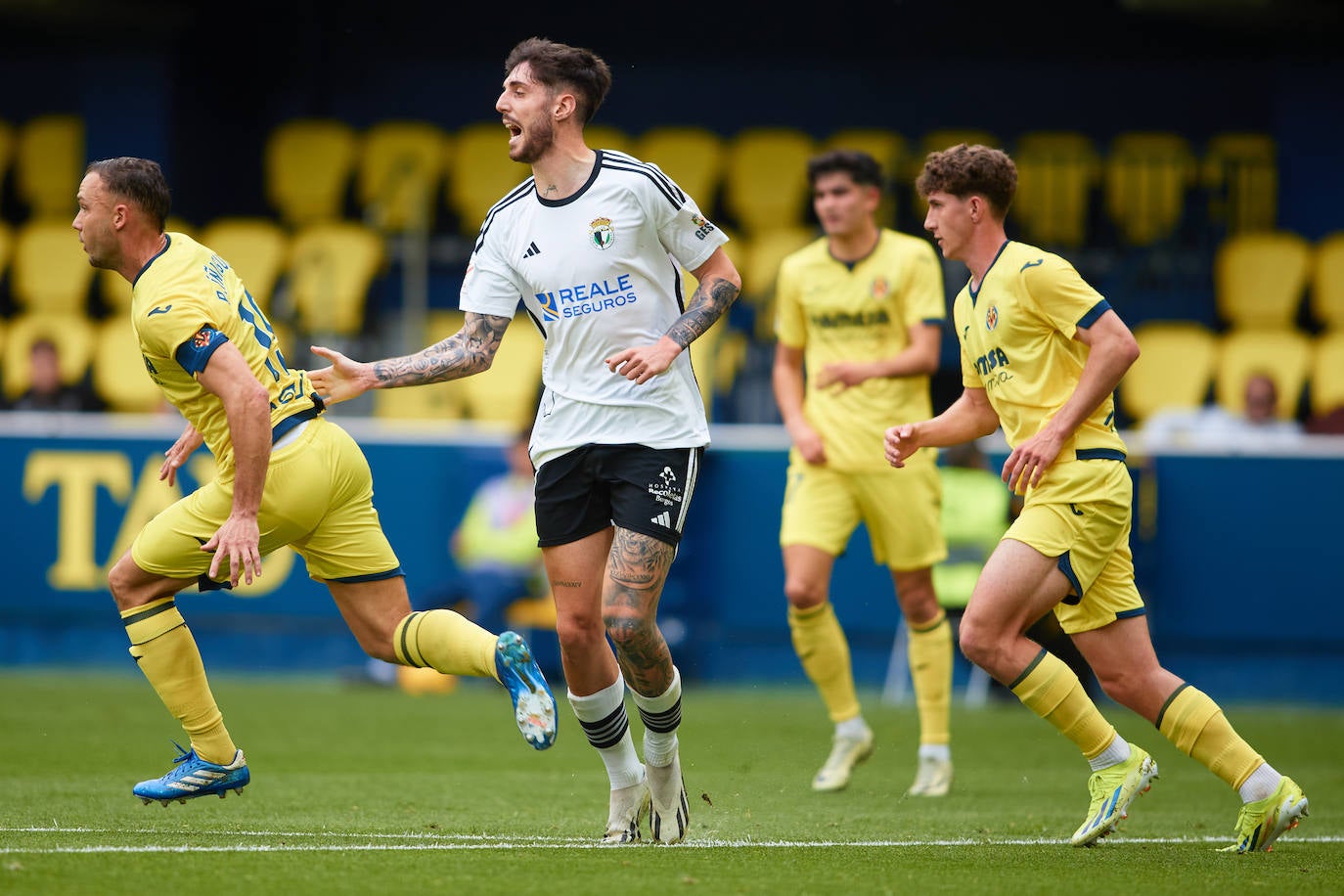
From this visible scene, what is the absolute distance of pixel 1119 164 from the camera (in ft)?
57.2

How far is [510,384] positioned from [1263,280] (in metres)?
6.90

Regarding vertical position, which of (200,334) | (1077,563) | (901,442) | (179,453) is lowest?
(1077,563)

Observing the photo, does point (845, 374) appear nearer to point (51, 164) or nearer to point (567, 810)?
point (567, 810)

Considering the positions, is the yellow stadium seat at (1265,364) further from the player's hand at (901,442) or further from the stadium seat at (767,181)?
the player's hand at (901,442)

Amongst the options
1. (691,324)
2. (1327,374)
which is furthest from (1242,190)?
(691,324)

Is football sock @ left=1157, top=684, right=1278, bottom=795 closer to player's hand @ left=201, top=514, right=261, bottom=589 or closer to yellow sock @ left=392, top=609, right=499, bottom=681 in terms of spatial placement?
yellow sock @ left=392, top=609, right=499, bottom=681

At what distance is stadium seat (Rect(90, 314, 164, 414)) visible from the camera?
1584 cm

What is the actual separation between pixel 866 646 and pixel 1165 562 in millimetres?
2081

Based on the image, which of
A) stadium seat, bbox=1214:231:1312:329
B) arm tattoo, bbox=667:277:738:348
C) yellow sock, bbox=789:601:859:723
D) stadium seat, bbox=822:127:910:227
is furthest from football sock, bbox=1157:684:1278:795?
stadium seat, bbox=1214:231:1312:329

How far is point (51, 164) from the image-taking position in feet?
61.7

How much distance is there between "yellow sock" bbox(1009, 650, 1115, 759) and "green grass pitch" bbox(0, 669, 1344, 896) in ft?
1.23

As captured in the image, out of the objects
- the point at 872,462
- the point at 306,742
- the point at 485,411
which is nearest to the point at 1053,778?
the point at 872,462

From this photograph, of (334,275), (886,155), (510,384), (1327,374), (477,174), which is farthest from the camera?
(477,174)

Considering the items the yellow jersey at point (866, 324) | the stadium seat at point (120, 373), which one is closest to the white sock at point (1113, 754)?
the yellow jersey at point (866, 324)
